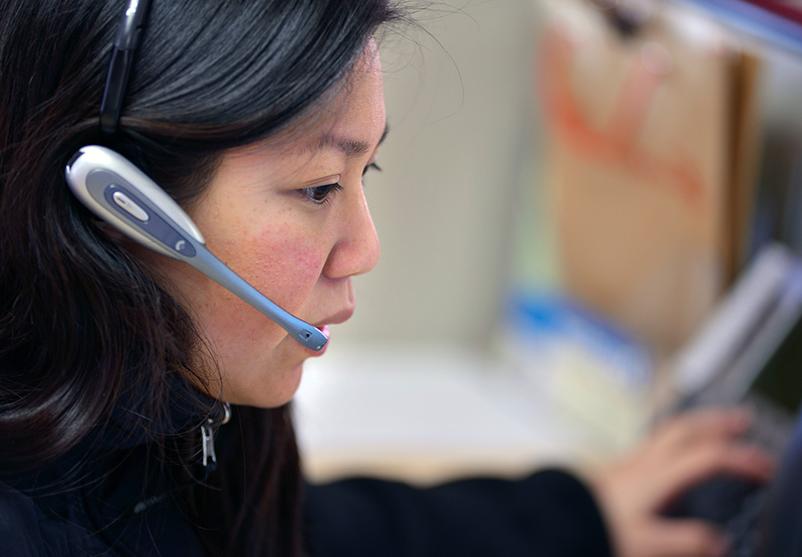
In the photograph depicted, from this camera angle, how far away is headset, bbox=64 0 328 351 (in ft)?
1.54

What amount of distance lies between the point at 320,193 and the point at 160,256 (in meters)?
0.08

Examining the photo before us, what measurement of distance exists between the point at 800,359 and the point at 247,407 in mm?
454

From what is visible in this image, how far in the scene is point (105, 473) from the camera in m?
0.56

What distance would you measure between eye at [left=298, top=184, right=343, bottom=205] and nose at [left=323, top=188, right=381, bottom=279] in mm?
19

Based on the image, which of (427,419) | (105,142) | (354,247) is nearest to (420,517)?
(354,247)

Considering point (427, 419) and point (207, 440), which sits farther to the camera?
point (427, 419)

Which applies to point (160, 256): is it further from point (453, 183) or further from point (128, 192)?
point (453, 183)

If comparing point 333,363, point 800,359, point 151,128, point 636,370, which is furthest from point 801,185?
point 333,363

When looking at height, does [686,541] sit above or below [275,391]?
below

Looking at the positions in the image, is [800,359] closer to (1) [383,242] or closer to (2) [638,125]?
(2) [638,125]

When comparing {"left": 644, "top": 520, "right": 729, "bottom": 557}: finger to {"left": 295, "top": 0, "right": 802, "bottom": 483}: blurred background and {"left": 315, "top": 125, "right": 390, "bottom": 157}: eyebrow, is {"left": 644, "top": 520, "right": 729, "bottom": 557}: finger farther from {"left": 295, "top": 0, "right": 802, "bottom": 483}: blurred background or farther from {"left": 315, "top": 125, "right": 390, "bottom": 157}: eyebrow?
{"left": 315, "top": 125, "right": 390, "bottom": 157}: eyebrow

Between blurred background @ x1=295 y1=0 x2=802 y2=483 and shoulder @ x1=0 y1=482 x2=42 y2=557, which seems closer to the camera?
shoulder @ x1=0 y1=482 x2=42 y2=557

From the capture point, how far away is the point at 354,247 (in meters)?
0.56

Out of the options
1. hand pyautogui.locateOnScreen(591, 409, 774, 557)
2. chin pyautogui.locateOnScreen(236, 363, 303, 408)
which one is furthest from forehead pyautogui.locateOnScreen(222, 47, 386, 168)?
hand pyautogui.locateOnScreen(591, 409, 774, 557)
